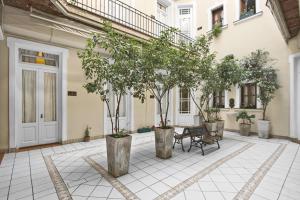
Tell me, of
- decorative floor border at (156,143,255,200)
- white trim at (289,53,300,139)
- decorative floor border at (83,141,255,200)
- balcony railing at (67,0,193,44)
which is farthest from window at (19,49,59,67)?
white trim at (289,53,300,139)

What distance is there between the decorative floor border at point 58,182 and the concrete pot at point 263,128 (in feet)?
24.8

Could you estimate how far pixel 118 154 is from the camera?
3727 millimetres

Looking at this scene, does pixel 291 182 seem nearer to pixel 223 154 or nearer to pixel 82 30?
pixel 223 154

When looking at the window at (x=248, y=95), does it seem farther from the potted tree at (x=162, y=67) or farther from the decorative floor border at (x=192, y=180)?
the potted tree at (x=162, y=67)

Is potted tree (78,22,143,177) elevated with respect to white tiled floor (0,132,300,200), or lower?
elevated

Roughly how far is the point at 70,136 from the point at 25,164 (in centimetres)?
210

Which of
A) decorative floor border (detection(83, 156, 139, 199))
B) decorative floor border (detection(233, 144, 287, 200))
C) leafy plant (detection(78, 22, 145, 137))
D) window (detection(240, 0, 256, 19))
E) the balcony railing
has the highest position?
window (detection(240, 0, 256, 19))

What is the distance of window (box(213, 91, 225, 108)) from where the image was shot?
9.55 meters

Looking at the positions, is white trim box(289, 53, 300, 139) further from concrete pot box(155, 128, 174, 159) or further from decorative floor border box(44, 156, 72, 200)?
decorative floor border box(44, 156, 72, 200)

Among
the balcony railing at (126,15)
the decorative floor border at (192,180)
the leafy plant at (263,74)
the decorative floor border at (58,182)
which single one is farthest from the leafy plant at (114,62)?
the leafy plant at (263,74)

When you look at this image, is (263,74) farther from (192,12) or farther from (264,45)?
(192,12)

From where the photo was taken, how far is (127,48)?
3775 millimetres

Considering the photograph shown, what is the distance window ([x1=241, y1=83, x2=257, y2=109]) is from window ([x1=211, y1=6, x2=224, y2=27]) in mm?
3681

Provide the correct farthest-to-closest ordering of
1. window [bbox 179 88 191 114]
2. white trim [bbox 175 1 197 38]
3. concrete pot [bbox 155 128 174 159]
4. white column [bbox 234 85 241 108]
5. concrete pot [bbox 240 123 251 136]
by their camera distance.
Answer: white trim [bbox 175 1 197 38]
window [bbox 179 88 191 114]
white column [bbox 234 85 241 108]
concrete pot [bbox 240 123 251 136]
concrete pot [bbox 155 128 174 159]
